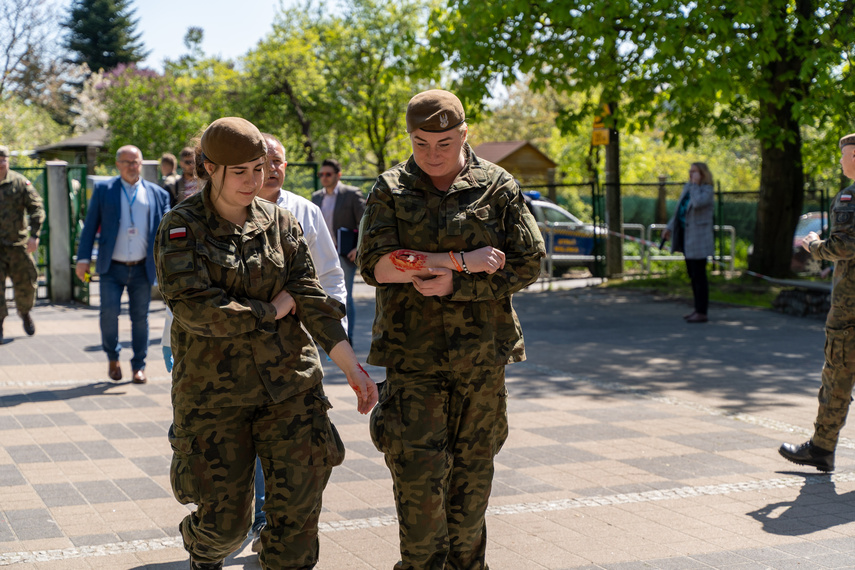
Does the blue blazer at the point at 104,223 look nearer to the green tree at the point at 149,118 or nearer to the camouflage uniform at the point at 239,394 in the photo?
the camouflage uniform at the point at 239,394

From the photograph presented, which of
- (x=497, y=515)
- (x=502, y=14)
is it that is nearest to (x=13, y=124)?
(x=502, y=14)

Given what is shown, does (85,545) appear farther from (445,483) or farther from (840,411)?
(840,411)

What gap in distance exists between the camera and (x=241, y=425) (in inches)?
Result: 131

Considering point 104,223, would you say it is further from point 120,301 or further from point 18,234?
point 18,234

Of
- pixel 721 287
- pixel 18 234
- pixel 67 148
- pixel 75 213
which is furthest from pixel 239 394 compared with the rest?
pixel 67 148

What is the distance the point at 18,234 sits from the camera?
34.5ft

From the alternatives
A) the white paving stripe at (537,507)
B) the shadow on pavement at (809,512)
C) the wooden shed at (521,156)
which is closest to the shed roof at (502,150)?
the wooden shed at (521,156)

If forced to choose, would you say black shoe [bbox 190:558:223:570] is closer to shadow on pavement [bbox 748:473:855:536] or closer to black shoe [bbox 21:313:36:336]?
shadow on pavement [bbox 748:473:855:536]

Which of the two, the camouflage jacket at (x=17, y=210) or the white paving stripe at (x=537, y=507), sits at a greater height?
the camouflage jacket at (x=17, y=210)

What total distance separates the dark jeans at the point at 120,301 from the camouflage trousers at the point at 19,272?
8.92 feet

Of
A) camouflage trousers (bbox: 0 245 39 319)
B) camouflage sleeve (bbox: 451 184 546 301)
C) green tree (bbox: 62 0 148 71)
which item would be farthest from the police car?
green tree (bbox: 62 0 148 71)

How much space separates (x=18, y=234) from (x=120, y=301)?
2.84 meters

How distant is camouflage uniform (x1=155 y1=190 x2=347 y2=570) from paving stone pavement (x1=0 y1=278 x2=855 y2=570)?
1.06 metres

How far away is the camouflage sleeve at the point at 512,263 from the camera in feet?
11.6
